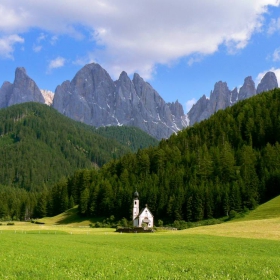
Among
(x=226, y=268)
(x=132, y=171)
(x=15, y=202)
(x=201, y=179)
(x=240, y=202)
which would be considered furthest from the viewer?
(x=15, y=202)

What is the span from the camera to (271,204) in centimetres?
Result: 8738

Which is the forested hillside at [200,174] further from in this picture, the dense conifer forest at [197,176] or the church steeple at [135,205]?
the church steeple at [135,205]

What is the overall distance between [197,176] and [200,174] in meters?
1.42

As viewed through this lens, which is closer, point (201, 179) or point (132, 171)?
point (201, 179)

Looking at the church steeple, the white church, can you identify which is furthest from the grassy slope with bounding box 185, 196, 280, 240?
the church steeple

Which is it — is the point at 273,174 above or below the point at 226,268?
above

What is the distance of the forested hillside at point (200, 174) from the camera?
98.1 m

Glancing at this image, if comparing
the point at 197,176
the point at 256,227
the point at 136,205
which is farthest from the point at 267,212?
the point at 136,205

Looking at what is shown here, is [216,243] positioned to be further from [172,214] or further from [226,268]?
[172,214]

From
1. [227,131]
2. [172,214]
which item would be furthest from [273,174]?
[227,131]

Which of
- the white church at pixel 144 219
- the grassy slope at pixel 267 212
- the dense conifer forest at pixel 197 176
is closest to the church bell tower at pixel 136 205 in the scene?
the dense conifer forest at pixel 197 176

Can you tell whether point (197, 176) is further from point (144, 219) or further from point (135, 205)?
point (144, 219)

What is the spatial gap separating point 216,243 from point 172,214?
59.7 metres

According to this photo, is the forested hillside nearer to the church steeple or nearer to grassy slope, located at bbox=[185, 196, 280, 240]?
the church steeple
